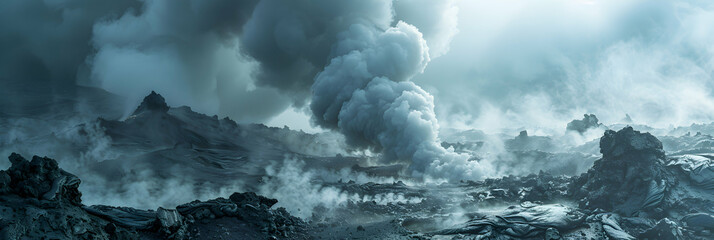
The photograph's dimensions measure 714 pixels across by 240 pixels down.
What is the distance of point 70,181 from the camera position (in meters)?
12.9

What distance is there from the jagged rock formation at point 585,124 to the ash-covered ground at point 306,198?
59524 mm

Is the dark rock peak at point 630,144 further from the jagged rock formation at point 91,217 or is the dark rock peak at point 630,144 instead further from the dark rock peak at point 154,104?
the dark rock peak at point 154,104

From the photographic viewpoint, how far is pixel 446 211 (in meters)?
23.0

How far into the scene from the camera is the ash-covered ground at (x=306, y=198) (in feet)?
41.5

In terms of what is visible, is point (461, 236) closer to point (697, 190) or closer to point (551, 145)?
point (697, 190)

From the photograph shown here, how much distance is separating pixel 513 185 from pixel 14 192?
92.3 feet

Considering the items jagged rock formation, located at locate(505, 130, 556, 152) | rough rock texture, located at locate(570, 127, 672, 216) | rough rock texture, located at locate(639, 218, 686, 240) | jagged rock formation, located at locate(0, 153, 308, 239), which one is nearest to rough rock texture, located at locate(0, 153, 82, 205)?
jagged rock formation, located at locate(0, 153, 308, 239)

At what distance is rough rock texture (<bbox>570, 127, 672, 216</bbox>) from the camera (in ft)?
69.9

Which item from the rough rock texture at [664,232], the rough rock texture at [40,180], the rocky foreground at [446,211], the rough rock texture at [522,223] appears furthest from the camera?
the rough rock texture at [522,223]

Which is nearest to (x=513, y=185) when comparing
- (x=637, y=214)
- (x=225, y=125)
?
(x=637, y=214)

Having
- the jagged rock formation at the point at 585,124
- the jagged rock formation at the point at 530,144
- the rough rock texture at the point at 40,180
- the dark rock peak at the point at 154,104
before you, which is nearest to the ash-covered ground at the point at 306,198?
the rough rock texture at the point at 40,180

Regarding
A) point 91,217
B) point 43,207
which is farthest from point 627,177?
point 43,207

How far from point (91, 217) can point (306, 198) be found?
13.3m

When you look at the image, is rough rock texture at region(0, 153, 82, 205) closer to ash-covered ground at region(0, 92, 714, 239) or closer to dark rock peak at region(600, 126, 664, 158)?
ash-covered ground at region(0, 92, 714, 239)
